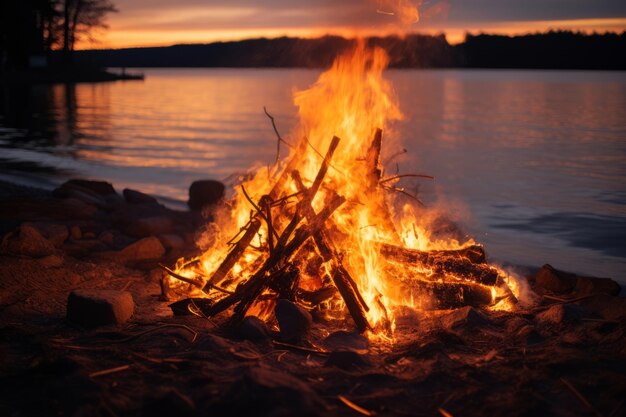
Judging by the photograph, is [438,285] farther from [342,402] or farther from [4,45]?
[4,45]

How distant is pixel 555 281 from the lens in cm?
671

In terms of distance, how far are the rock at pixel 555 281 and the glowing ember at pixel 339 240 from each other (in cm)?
60

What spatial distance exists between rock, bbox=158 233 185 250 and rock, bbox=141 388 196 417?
5.05 m

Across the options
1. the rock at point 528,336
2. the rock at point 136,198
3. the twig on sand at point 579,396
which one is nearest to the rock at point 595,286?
the rock at point 528,336

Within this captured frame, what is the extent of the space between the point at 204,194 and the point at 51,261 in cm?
634

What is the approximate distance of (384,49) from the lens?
6.39 metres

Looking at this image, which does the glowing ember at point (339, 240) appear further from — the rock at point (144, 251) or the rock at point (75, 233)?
the rock at point (75, 233)

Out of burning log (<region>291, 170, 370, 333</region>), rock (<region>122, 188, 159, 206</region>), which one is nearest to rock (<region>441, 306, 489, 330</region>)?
burning log (<region>291, 170, 370, 333</region>)

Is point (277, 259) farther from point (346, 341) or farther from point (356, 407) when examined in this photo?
point (356, 407)

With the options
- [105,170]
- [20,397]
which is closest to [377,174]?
[20,397]

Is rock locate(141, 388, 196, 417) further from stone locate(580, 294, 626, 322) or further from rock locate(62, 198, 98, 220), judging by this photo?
rock locate(62, 198, 98, 220)

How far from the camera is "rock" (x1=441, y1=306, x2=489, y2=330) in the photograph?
524cm

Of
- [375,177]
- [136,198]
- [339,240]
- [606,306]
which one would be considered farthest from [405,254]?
[136,198]

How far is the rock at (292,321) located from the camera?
4941mm
